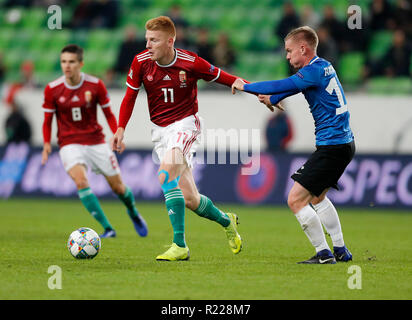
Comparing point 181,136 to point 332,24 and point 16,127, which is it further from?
point 16,127

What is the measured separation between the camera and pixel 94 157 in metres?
10.3

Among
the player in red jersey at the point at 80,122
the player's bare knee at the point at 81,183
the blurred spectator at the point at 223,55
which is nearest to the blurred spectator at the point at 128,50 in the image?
the blurred spectator at the point at 223,55

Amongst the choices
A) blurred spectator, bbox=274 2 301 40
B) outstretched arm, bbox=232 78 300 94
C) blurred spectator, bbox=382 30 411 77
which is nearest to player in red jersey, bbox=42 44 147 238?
outstretched arm, bbox=232 78 300 94

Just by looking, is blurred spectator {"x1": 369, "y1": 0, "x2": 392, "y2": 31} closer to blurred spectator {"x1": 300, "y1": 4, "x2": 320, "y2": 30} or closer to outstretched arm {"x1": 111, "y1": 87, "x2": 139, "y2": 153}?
blurred spectator {"x1": 300, "y1": 4, "x2": 320, "y2": 30}

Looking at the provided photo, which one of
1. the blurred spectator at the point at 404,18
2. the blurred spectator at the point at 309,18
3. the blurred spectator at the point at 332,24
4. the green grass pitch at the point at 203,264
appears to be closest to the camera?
the green grass pitch at the point at 203,264

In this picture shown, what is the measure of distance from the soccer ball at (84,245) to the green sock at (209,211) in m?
1.12

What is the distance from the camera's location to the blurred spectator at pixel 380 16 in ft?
57.8

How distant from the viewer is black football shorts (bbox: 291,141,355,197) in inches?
285

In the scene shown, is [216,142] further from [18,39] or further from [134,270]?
[134,270]

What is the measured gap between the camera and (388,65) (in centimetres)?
1702

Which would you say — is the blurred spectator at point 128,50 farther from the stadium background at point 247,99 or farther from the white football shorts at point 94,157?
the white football shorts at point 94,157

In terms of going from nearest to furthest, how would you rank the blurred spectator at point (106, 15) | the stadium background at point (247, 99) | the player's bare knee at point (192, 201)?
1. the player's bare knee at point (192, 201)
2. the stadium background at point (247, 99)
3. the blurred spectator at point (106, 15)

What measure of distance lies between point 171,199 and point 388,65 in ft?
34.8
